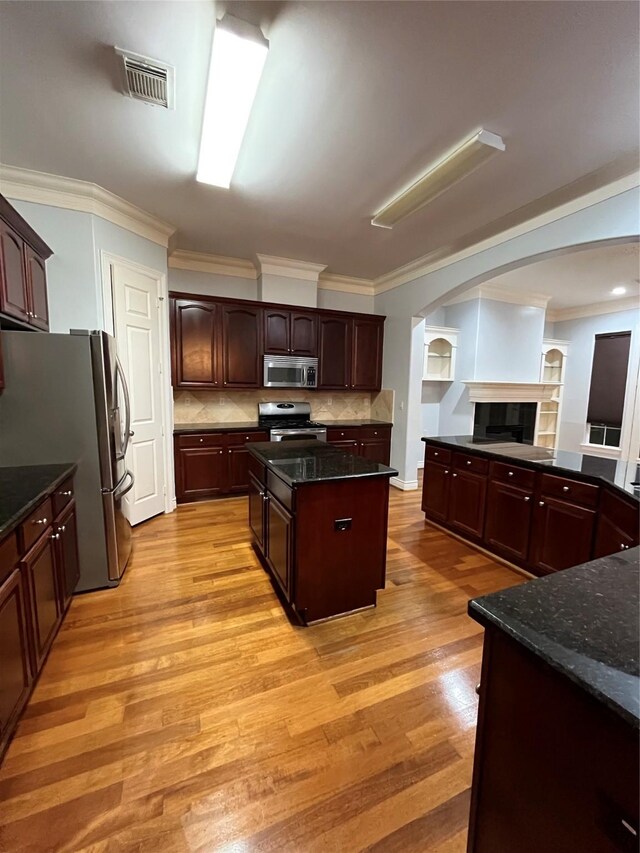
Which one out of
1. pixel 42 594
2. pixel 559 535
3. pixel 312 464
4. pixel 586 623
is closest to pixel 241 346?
pixel 312 464

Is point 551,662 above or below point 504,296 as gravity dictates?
below

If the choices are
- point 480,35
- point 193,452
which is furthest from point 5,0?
point 193,452

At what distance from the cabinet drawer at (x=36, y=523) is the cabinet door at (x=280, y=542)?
1.23 m

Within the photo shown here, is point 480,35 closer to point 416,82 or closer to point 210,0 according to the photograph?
point 416,82

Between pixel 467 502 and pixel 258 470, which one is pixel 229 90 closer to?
pixel 258 470

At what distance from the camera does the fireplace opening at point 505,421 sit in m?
6.04

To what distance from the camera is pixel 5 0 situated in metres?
1.46

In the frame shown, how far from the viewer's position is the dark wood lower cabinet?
221 centimetres

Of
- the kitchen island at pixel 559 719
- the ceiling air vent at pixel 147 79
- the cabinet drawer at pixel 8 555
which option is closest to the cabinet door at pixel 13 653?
the cabinet drawer at pixel 8 555

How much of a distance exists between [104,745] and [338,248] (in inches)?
173

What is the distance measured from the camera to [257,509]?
2.83 metres

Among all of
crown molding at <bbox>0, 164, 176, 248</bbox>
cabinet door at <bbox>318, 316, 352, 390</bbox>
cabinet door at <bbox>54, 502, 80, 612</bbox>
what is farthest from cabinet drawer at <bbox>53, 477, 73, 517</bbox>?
cabinet door at <bbox>318, 316, 352, 390</bbox>

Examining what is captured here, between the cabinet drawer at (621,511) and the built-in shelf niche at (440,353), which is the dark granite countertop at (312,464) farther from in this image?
the built-in shelf niche at (440,353)

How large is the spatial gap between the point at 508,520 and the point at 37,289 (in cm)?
407
